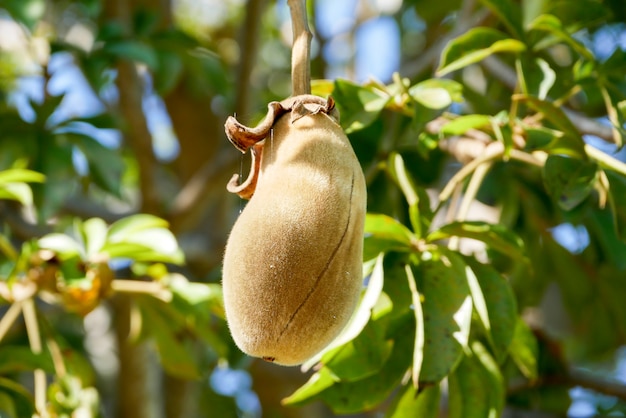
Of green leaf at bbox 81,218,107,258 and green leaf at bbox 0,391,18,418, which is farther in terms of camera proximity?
green leaf at bbox 81,218,107,258

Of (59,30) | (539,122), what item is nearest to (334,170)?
(539,122)

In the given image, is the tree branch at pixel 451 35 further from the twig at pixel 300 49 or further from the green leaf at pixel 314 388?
the twig at pixel 300 49

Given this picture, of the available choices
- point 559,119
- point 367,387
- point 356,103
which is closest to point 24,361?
point 367,387

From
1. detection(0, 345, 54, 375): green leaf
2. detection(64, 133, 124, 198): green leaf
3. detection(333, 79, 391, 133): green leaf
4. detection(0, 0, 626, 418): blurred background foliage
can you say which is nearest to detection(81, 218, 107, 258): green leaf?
detection(0, 0, 626, 418): blurred background foliage

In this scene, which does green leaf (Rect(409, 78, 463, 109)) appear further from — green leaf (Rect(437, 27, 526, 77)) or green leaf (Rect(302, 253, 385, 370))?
green leaf (Rect(302, 253, 385, 370))

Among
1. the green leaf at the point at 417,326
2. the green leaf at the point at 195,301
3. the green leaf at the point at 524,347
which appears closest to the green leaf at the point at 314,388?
the green leaf at the point at 417,326

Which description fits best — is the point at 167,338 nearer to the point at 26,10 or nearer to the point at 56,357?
the point at 56,357

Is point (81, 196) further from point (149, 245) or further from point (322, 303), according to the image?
point (322, 303)
